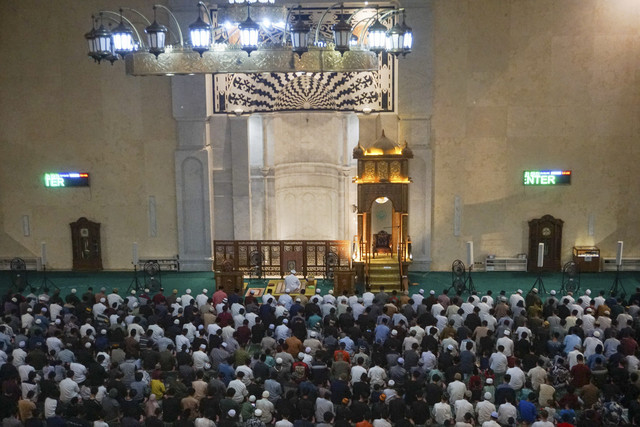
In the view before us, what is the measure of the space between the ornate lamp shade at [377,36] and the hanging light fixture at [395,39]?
0.15 m

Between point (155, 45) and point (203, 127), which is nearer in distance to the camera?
point (155, 45)

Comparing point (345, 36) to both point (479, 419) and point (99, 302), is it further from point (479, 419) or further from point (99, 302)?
point (99, 302)

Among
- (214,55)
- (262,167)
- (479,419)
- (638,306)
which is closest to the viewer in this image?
(479,419)

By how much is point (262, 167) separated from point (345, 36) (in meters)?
10.6

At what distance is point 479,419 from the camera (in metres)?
12.4

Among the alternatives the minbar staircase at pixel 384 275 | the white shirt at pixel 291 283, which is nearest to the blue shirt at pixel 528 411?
the minbar staircase at pixel 384 275

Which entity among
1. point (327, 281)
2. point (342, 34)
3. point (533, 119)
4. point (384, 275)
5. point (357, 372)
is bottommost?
point (357, 372)

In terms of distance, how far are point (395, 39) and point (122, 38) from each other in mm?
5472

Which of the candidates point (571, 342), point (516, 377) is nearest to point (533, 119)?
point (571, 342)

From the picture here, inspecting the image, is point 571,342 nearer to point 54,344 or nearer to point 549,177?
point 549,177

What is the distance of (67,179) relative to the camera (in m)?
22.2

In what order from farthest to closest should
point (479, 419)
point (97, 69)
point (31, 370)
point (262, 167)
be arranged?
point (262, 167)
point (97, 69)
point (31, 370)
point (479, 419)

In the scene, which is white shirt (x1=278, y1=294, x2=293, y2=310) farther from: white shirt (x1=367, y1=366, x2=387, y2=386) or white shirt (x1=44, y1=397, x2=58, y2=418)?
white shirt (x1=44, y1=397, x2=58, y2=418)

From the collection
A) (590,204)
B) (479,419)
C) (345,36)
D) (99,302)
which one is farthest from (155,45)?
(590,204)
